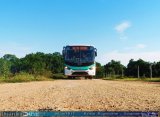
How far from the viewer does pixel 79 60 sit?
1421 inches

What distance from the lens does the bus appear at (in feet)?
117

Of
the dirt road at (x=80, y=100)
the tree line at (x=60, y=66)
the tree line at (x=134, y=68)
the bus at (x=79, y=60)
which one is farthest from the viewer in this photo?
the tree line at (x=60, y=66)

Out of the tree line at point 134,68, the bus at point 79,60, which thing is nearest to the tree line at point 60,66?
the tree line at point 134,68

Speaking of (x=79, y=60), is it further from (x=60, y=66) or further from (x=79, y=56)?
(x=60, y=66)

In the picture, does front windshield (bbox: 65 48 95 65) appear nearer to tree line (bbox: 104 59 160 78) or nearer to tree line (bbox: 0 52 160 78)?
tree line (bbox: 104 59 160 78)

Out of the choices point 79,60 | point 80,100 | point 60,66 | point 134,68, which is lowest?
point 80,100

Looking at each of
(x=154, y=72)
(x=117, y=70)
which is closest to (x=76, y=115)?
(x=154, y=72)

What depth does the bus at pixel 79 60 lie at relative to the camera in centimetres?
3569

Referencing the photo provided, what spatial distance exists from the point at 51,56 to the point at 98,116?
489ft

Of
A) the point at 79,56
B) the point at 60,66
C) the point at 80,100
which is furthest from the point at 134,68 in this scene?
the point at 80,100

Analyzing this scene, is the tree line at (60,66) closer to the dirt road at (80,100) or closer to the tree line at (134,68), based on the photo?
the tree line at (134,68)

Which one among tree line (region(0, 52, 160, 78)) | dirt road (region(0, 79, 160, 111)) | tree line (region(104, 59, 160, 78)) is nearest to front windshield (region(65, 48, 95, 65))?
dirt road (region(0, 79, 160, 111))

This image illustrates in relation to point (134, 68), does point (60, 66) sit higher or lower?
higher

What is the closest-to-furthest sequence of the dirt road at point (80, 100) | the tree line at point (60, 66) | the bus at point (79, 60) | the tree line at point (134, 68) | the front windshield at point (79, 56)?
the dirt road at point (80, 100)
the bus at point (79, 60)
the front windshield at point (79, 56)
the tree line at point (134, 68)
the tree line at point (60, 66)
